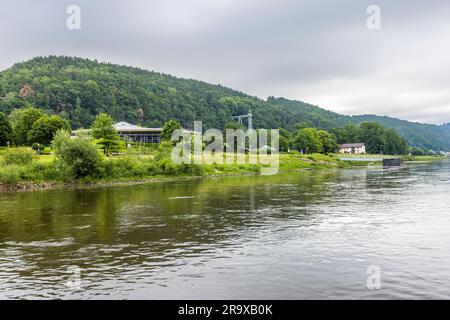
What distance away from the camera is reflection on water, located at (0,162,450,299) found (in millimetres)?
15508

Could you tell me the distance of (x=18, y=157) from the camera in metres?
66.8

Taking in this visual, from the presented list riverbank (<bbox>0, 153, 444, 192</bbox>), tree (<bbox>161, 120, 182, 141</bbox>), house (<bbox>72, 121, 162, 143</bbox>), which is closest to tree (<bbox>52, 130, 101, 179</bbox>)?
riverbank (<bbox>0, 153, 444, 192</bbox>)

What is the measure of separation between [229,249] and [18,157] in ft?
183

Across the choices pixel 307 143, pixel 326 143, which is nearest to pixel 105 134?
pixel 307 143

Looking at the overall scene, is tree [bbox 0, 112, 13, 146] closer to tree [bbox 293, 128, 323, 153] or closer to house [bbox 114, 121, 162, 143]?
house [bbox 114, 121, 162, 143]

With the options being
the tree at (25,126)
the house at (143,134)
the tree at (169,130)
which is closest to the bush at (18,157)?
the tree at (25,126)

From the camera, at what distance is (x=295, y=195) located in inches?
1847

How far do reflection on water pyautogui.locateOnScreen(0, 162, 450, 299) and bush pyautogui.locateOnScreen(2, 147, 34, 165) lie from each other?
30.8 m

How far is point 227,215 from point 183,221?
4130mm

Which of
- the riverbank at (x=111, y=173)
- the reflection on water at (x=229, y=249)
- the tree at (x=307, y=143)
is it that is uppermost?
the tree at (x=307, y=143)

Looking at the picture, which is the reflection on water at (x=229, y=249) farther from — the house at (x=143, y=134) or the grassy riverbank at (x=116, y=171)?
the house at (x=143, y=134)

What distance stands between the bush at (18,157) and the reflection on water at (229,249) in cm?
3083

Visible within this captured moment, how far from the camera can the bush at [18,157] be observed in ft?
217
